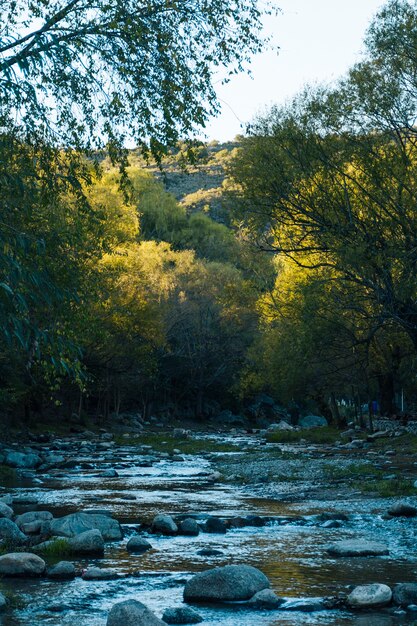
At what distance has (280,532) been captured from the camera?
45.2 feet

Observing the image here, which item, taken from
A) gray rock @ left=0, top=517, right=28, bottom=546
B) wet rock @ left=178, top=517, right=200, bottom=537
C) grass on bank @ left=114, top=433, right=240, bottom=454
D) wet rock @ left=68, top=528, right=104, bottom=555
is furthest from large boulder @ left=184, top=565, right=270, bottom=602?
grass on bank @ left=114, top=433, right=240, bottom=454

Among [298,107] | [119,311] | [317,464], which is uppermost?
[298,107]

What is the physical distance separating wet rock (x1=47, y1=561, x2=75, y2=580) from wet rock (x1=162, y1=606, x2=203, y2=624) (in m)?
2.31

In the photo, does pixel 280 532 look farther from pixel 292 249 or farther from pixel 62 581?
pixel 292 249

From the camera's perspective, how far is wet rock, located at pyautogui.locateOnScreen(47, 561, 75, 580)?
33.3ft

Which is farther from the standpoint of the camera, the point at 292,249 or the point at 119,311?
the point at 119,311

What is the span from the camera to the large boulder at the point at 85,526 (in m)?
12.9

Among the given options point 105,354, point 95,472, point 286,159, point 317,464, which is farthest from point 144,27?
point 105,354

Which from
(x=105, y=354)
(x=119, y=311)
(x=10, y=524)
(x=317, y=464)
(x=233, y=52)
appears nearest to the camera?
(x=10, y=524)

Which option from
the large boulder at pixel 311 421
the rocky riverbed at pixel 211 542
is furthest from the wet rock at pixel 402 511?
the large boulder at pixel 311 421

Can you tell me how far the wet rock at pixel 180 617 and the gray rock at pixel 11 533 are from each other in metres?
4.71

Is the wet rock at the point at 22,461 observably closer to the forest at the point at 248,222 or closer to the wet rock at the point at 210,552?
the forest at the point at 248,222

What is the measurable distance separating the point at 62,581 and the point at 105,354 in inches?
1550

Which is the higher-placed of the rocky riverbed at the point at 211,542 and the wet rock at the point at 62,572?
the wet rock at the point at 62,572
